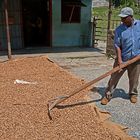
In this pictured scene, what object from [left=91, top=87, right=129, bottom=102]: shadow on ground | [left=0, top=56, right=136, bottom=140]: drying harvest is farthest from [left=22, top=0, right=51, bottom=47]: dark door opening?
[left=91, top=87, right=129, bottom=102]: shadow on ground

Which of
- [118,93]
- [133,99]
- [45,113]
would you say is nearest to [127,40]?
[133,99]

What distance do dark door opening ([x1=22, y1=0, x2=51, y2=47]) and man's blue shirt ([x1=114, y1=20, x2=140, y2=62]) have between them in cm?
680

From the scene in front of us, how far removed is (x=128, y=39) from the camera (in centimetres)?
585

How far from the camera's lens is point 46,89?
686cm

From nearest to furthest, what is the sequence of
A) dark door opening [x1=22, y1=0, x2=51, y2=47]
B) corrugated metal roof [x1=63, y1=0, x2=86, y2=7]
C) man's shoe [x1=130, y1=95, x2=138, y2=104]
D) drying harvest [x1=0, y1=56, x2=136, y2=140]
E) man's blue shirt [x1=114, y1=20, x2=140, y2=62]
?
drying harvest [x1=0, y1=56, x2=136, y2=140]
man's blue shirt [x1=114, y1=20, x2=140, y2=62]
man's shoe [x1=130, y1=95, x2=138, y2=104]
corrugated metal roof [x1=63, y1=0, x2=86, y2=7]
dark door opening [x1=22, y1=0, x2=51, y2=47]

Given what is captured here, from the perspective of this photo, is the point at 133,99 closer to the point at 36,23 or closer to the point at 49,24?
the point at 49,24

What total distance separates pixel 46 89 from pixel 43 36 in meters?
6.50

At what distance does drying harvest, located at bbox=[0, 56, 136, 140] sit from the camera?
4.75 meters

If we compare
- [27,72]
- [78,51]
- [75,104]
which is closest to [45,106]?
[75,104]

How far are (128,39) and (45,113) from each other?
211 cm

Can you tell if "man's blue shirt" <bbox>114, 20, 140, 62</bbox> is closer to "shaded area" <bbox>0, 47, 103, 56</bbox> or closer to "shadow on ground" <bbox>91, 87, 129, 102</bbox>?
"shadow on ground" <bbox>91, 87, 129, 102</bbox>

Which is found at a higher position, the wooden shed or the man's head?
the man's head

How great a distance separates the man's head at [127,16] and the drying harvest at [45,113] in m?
1.74

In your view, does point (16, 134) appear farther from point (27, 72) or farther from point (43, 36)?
point (43, 36)
